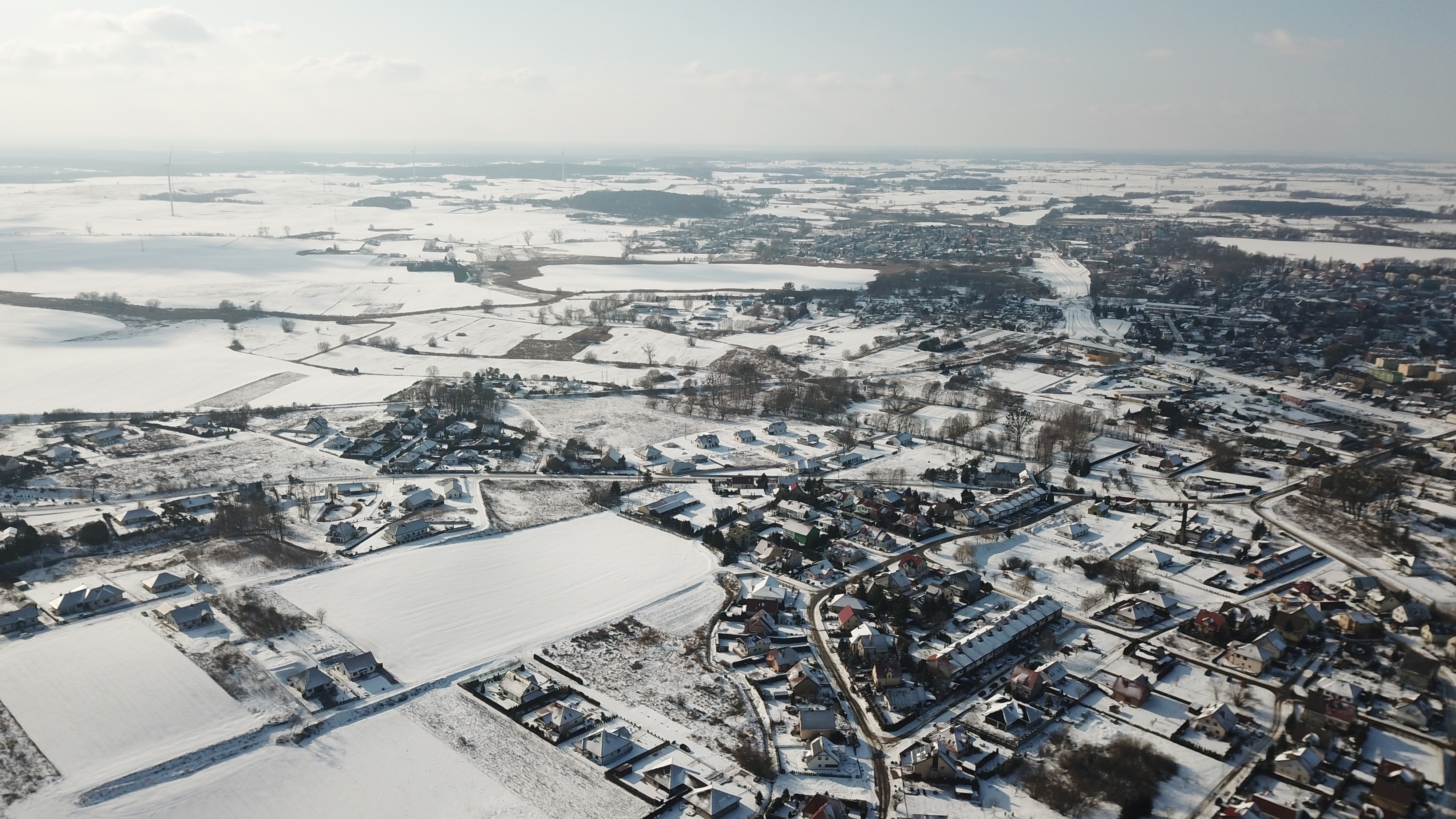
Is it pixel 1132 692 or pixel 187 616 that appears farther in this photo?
pixel 187 616

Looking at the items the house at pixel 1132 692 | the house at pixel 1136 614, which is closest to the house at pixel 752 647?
the house at pixel 1132 692

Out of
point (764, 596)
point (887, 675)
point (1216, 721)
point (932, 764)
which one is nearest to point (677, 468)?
point (764, 596)

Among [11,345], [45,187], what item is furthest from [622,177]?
[11,345]

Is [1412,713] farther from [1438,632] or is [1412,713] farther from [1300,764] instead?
[1438,632]

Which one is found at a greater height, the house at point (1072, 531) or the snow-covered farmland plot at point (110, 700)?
the snow-covered farmland plot at point (110, 700)

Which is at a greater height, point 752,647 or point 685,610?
point 752,647

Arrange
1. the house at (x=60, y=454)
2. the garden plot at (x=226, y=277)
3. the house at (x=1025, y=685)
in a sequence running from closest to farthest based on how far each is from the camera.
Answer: the house at (x=1025, y=685) < the house at (x=60, y=454) < the garden plot at (x=226, y=277)

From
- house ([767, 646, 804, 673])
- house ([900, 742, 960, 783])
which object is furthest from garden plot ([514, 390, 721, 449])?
house ([900, 742, 960, 783])

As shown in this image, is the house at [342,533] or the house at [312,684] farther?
the house at [342,533]

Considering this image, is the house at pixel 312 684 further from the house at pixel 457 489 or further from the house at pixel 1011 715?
the house at pixel 1011 715
